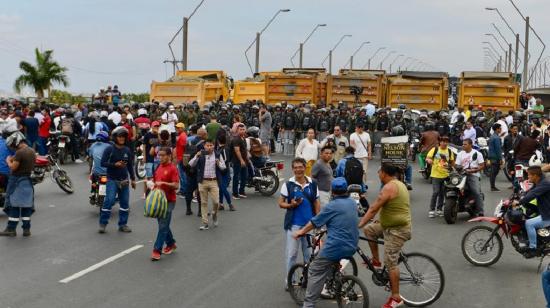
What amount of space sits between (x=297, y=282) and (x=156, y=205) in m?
2.67

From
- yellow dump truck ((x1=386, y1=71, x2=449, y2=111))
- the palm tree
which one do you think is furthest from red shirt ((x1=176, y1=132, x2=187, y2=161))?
the palm tree

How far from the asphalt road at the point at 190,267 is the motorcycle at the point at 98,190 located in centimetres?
30

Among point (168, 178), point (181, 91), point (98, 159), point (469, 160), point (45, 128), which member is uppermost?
point (181, 91)

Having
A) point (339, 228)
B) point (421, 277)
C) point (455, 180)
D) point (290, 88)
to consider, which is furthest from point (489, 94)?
point (339, 228)

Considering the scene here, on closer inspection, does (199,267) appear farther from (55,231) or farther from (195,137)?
(195,137)

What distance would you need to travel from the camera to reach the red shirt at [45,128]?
70.9ft

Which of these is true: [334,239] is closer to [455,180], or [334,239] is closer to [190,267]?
[190,267]

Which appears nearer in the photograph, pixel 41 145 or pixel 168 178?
pixel 168 178

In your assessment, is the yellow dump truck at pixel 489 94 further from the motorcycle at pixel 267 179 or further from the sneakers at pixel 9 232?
the sneakers at pixel 9 232

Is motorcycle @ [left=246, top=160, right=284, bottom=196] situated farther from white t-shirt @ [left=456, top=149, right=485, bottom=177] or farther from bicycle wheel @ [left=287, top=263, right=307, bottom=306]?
bicycle wheel @ [left=287, top=263, right=307, bottom=306]

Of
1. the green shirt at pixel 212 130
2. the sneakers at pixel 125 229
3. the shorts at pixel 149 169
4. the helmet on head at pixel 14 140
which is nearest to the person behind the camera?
the sneakers at pixel 125 229

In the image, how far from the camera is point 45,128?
71.3 feet

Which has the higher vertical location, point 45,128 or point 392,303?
point 45,128

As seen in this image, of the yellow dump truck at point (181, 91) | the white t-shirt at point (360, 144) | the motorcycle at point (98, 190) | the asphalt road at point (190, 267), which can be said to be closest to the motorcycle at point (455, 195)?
the asphalt road at point (190, 267)
